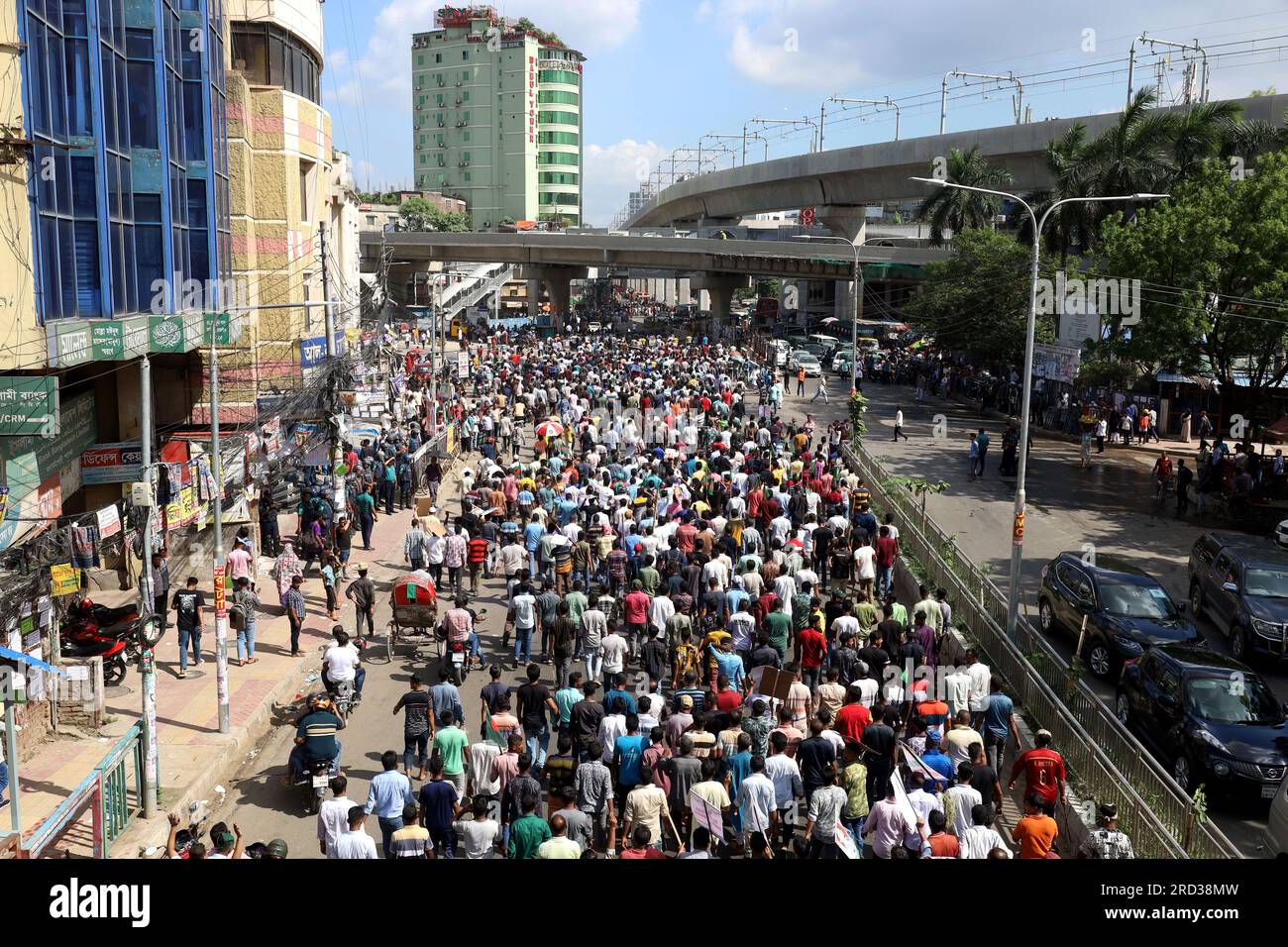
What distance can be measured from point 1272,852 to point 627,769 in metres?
6.37

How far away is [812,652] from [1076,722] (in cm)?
319

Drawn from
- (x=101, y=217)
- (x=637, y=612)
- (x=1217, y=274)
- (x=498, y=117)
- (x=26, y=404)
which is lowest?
(x=637, y=612)

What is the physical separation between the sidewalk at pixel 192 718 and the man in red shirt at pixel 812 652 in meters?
6.96

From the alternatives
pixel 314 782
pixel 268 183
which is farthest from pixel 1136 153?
pixel 314 782

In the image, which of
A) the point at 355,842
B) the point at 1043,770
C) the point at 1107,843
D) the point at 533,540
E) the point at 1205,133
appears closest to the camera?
the point at 355,842

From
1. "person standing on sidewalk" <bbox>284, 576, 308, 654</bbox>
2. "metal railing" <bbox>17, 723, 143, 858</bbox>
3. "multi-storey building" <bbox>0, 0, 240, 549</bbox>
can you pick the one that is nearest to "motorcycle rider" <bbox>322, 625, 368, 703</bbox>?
"metal railing" <bbox>17, 723, 143, 858</bbox>

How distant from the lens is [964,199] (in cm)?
6212

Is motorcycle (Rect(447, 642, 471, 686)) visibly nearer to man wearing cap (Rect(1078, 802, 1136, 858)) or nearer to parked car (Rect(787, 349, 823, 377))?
man wearing cap (Rect(1078, 802, 1136, 858))

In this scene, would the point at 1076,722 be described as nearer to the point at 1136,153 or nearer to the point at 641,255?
the point at 1136,153

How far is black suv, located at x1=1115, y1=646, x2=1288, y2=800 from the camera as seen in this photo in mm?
12469
